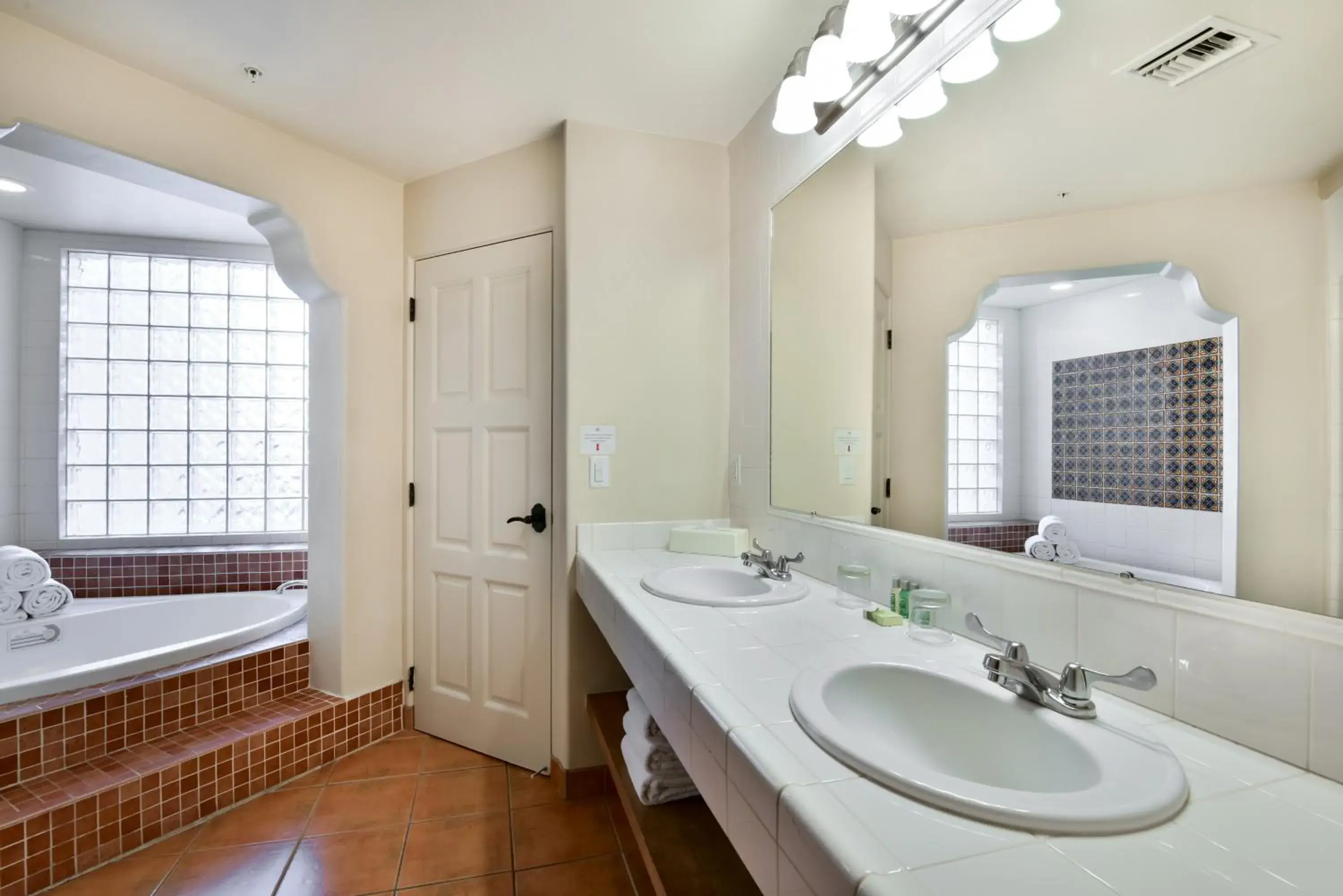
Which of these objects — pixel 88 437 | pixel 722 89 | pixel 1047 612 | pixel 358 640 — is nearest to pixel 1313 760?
pixel 1047 612

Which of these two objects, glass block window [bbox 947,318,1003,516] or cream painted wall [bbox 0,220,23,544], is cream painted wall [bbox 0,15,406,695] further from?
glass block window [bbox 947,318,1003,516]

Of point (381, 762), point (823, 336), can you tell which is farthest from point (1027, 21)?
point (381, 762)

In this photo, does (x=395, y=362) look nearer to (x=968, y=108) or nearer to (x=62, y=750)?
(x=62, y=750)

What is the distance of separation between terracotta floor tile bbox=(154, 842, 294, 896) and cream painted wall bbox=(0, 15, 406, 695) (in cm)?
63

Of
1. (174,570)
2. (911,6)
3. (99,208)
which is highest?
(99,208)

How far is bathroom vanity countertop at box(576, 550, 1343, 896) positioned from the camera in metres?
0.49

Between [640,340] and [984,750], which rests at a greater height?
[640,340]

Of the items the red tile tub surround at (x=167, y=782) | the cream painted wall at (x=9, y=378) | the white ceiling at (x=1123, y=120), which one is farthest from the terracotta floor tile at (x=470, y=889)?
the cream painted wall at (x=9, y=378)

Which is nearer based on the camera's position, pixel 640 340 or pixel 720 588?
pixel 720 588

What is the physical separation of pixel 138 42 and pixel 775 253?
1.86 m

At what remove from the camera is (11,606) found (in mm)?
2377

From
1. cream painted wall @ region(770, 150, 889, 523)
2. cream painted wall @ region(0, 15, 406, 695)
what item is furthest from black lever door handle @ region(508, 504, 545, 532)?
cream painted wall @ region(770, 150, 889, 523)

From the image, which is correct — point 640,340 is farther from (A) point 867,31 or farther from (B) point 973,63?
(B) point 973,63

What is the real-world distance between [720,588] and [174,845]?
5.92 ft
